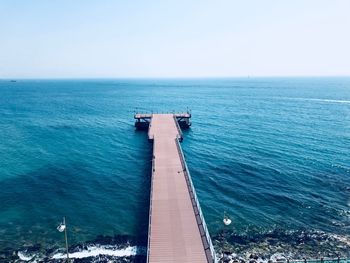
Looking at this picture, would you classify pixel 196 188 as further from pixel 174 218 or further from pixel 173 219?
pixel 173 219

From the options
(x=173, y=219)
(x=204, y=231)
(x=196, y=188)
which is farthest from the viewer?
(x=196, y=188)

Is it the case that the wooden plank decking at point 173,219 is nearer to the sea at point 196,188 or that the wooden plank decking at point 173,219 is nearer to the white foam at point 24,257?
the sea at point 196,188

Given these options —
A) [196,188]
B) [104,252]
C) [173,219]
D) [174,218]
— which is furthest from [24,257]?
[196,188]

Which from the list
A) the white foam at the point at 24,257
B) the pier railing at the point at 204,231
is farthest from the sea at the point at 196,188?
the pier railing at the point at 204,231

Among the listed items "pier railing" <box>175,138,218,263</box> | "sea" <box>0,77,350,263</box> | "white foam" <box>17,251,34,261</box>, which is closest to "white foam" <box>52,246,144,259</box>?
"sea" <box>0,77,350,263</box>

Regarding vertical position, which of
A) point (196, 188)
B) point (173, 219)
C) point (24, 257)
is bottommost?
point (24, 257)

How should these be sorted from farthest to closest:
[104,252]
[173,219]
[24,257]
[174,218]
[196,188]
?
[196,188] < [174,218] < [173,219] < [104,252] < [24,257]

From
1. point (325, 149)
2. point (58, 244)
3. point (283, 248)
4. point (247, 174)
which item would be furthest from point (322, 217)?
point (58, 244)
